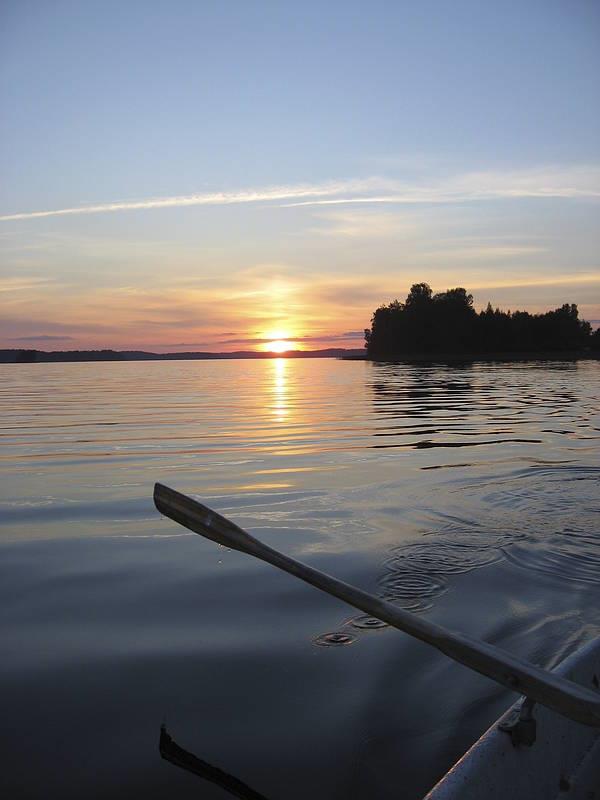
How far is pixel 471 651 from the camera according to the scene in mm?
2031

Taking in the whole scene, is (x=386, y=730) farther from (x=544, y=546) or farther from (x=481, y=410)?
(x=481, y=410)

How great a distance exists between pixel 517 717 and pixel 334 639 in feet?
5.98

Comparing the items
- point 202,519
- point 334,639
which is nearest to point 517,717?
point 202,519

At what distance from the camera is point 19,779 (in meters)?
2.60

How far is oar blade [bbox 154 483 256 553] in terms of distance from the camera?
2.71m

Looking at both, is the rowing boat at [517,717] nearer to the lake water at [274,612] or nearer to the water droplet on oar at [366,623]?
the lake water at [274,612]

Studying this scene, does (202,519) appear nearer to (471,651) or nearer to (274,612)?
(471,651)

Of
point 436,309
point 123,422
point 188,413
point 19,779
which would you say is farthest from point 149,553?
point 436,309

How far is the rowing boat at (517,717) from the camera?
6.28 feet

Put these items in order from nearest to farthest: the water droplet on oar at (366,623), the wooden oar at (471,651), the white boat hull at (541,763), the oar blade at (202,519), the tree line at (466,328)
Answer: the wooden oar at (471,651), the white boat hull at (541,763), the oar blade at (202,519), the water droplet on oar at (366,623), the tree line at (466,328)

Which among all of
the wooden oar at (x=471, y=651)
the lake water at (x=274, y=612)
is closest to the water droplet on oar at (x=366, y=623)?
the lake water at (x=274, y=612)

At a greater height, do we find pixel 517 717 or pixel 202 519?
pixel 202 519

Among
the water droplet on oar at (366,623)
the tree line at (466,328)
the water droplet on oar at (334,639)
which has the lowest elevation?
the water droplet on oar at (366,623)

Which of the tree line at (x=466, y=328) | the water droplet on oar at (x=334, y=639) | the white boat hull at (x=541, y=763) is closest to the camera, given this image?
the white boat hull at (x=541, y=763)
